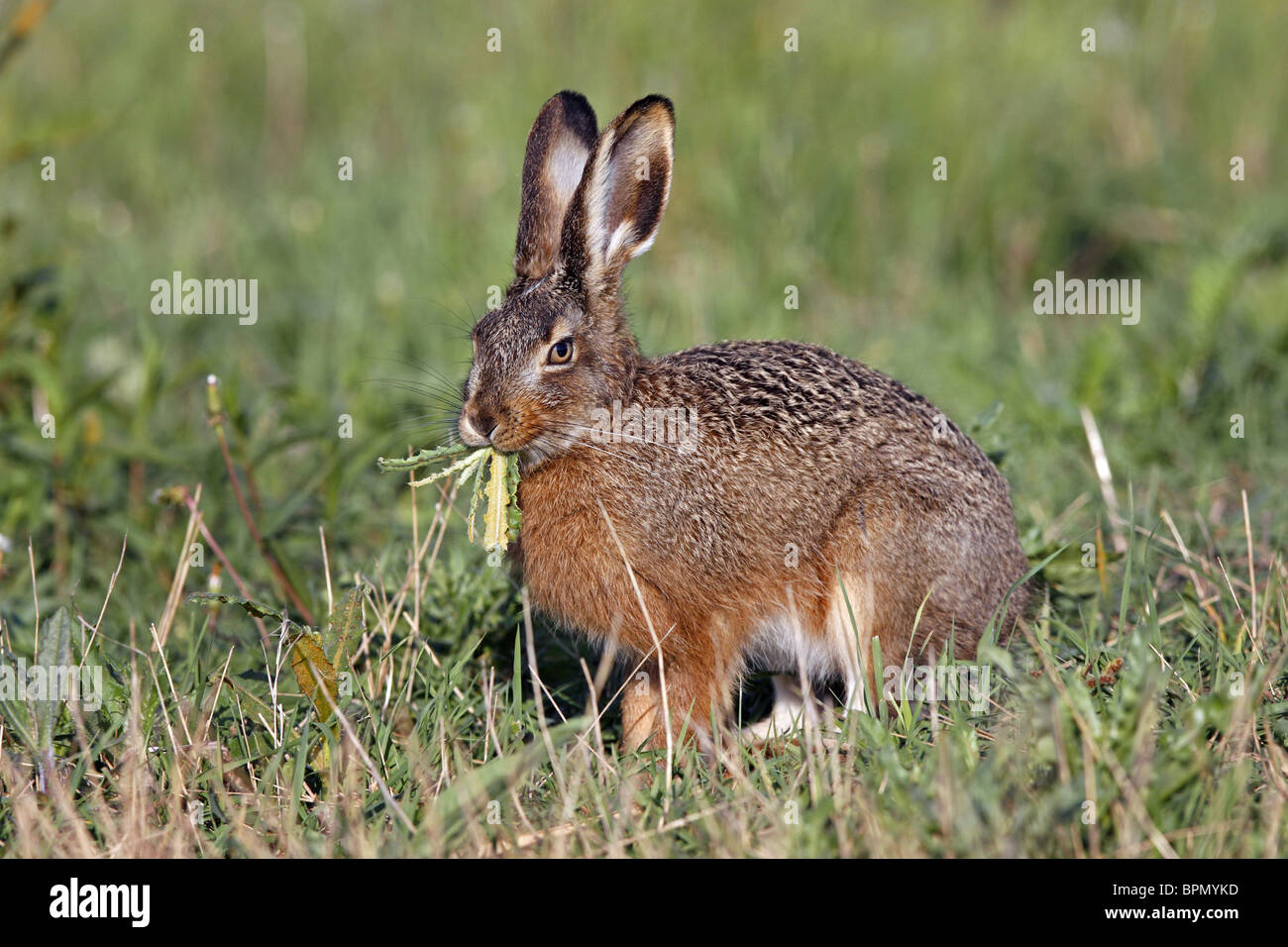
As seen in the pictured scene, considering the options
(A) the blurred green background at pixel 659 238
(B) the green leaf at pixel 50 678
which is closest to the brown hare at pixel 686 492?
(A) the blurred green background at pixel 659 238

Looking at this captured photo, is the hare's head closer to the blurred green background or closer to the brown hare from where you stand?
the brown hare

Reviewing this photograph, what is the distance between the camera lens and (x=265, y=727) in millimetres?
4121

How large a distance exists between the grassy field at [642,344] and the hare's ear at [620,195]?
830 mm

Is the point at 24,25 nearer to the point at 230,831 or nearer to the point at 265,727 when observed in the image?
the point at 265,727

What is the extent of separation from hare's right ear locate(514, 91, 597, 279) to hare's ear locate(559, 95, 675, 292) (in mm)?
153

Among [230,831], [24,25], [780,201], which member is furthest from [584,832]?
[780,201]

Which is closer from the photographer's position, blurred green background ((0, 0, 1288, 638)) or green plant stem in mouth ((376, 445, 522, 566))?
green plant stem in mouth ((376, 445, 522, 566))

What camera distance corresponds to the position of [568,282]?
14.8 feet

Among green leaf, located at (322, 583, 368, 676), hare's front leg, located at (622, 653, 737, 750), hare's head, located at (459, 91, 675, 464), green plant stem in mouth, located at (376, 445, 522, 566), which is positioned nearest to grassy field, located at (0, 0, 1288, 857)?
green leaf, located at (322, 583, 368, 676)

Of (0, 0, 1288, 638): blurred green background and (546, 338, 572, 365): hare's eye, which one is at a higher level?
(0, 0, 1288, 638): blurred green background

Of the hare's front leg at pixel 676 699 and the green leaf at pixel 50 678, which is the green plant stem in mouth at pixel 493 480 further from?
the green leaf at pixel 50 678

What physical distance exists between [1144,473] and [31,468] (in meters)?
4.88

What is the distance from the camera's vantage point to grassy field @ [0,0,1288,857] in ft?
11.5
